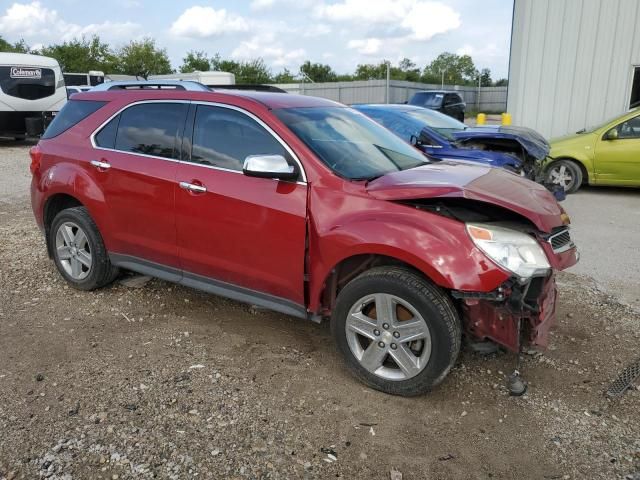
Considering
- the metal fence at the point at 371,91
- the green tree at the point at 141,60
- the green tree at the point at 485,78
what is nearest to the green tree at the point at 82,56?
the green tree at the point at 141,60

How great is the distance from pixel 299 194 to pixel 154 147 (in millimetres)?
1440

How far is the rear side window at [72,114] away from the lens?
468cm

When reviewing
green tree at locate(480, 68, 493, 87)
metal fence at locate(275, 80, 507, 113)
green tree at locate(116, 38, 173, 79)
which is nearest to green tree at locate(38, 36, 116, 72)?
green tree at locate(116, 38, 173, 79)

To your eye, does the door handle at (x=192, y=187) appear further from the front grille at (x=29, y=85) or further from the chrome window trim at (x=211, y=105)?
the front grille at (x=29, y=85)

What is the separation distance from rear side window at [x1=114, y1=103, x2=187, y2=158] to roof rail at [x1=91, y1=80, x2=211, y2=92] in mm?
246

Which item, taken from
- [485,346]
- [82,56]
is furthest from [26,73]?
[82,56]

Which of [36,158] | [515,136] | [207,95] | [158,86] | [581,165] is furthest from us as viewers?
[581,165]

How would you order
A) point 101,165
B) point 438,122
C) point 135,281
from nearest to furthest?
1. point 101,165
2. point 135,281
3. point 438,122

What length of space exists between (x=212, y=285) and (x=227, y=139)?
3.53 ft

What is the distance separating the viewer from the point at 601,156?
9398 millimetres

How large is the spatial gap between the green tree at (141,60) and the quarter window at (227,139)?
46.8 m

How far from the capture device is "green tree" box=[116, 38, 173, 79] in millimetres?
47531

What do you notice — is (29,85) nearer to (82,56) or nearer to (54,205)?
(54,205)

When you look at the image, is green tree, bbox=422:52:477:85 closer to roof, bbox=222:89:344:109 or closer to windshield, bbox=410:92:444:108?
windshield, bbox=410:92:444:108
